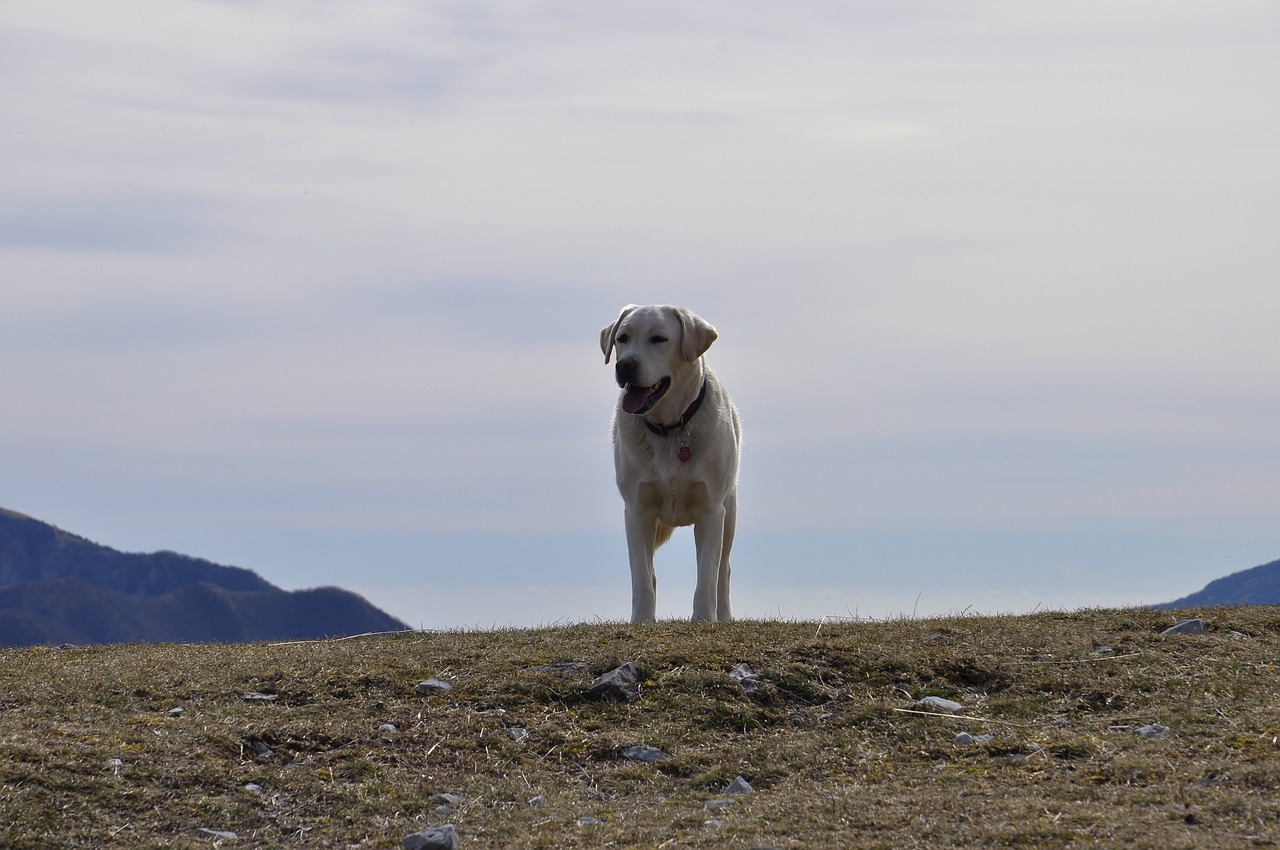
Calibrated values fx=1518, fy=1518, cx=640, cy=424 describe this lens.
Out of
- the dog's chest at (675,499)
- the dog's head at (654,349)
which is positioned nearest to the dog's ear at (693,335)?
the dog's head at (654,349)

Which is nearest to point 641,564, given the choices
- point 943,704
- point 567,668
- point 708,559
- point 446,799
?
point 708,559

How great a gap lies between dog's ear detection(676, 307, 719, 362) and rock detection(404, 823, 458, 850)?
6.50m

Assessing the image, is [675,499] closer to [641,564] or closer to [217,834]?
[641,564]

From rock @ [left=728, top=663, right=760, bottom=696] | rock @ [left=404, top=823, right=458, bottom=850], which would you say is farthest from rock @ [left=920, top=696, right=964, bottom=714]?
rock @ [left=404, top=823, right=458, bottom=850]

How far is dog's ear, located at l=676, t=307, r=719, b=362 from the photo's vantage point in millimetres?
12844

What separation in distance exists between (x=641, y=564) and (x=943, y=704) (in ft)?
14.4

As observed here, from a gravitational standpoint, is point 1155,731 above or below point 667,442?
below

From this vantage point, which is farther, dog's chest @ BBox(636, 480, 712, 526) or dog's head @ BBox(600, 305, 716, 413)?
dog's chest @ BBox(636, 480, 712, 526)

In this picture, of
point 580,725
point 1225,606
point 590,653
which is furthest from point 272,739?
point 1225,606

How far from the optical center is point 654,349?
1270cm

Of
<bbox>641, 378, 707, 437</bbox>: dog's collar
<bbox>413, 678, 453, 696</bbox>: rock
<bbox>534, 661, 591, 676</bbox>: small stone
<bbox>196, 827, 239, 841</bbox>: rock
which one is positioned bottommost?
<bbox>196, 827, 239, 841</bbox>: rock

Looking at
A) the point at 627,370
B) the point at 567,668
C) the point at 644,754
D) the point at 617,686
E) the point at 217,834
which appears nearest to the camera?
the point at 217,834

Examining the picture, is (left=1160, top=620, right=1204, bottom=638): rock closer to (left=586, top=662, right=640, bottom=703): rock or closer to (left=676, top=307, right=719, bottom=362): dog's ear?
(left=586, top=662, right=640, bottom=703): rock

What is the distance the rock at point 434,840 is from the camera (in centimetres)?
684
